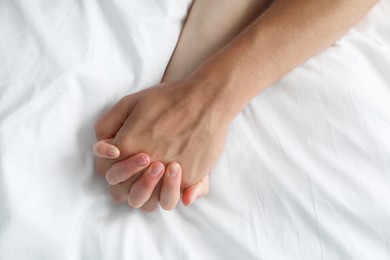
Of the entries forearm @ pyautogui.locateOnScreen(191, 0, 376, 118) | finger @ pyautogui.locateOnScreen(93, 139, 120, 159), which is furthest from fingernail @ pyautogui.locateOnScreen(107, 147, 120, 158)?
forearm @ pyautogui.locateOnScreen(191, 0, 376, 118)

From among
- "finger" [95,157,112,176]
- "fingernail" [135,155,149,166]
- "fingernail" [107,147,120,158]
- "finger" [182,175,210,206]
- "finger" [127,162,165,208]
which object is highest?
"fingernail" [107,147,120,158]

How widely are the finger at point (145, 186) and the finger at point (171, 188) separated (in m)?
0.01

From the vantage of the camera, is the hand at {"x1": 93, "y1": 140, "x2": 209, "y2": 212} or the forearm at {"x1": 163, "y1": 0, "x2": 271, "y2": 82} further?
the forearm at {"x1": 163, "y1": 0, "x2": 271, "y2": 82}

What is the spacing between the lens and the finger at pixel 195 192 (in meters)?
0.66

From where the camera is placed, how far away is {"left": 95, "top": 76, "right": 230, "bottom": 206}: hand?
0.68 meters

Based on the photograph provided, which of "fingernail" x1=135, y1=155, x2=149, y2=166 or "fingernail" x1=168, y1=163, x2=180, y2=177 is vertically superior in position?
"fingernail" x1=135, y1=155, x2=149, y2=166

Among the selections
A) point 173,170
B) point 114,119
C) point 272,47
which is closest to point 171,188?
point 173,170

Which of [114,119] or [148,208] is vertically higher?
[114,119]

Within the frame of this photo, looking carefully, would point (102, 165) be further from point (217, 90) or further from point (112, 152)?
point (217, 90)

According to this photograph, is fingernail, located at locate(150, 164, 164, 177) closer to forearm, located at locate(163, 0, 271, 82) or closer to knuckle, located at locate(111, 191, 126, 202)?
knuckle, located at locate(111, 191, 126, 202)

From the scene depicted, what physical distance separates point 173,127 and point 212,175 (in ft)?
0.26

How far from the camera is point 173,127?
70 cm

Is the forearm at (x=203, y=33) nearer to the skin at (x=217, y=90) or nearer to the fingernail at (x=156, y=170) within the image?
the skin at (x=217, y=90)

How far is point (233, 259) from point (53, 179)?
233 mm
